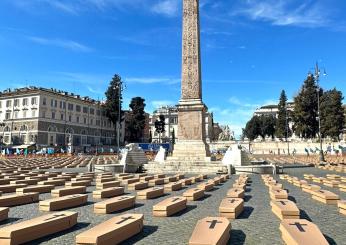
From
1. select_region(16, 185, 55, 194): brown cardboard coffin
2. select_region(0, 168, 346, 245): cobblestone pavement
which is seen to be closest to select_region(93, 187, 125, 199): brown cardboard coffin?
select_region(0, 168, 346, 245): cobblestone pavement

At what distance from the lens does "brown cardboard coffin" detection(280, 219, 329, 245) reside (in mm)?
4297

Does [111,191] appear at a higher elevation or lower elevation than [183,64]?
lower

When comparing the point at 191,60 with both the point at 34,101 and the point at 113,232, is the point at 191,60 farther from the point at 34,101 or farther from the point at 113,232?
the point at 34,101

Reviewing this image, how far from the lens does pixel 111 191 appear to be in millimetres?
10594

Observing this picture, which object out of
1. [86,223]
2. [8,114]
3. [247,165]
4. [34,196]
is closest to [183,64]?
[247,165]

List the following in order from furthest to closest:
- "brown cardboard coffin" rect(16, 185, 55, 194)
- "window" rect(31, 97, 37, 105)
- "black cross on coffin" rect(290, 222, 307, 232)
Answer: "window" rect(31, 97, 37, 105), "brown cardboard coffin" rect(16, 185, 55, 194), "black cross on coffin" rect(290, 222, 307, 232)

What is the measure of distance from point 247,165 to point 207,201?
544 inches

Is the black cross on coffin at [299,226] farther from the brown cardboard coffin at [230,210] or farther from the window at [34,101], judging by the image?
the window at [34,101]

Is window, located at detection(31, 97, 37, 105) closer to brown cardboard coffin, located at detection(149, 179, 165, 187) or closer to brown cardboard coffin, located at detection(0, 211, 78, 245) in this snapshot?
brown cardboard coffin, located at detection(149, 179, 165, 187)

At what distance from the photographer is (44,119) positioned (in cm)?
6981

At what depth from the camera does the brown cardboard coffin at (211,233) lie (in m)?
4.36

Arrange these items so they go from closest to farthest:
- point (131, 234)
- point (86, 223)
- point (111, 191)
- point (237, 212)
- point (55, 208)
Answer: point (131, 234)
point (86, 223)
point (237, 212)
point (55, 208)
point (111, 191)

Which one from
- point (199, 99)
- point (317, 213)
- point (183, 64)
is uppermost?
point (183, 64)

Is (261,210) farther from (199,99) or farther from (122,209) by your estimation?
(199,99)
